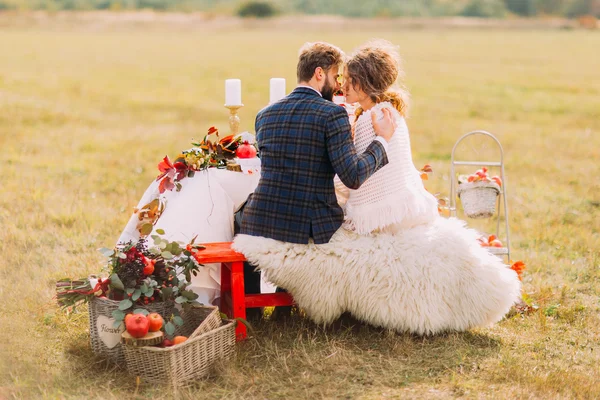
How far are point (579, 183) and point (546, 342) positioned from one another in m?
5.73

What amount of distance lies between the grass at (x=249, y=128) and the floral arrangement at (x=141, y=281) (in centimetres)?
37

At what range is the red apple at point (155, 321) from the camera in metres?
3.82

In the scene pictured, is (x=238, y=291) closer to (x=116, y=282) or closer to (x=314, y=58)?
(x=116, y=282)

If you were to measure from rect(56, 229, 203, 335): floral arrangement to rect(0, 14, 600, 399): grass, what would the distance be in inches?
14.5

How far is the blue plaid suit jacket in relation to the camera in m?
4.14

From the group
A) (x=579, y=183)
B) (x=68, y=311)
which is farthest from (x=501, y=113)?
(x=68, y=311)

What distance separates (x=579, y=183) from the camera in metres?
9.75

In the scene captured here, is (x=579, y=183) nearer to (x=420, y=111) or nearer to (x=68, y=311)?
(x=68, y=311)

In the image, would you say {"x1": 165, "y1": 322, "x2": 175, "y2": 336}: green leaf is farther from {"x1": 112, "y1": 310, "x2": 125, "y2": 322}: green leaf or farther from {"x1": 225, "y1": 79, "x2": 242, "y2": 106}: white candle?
{"x1": 225, "y1": 79, "x2": 242, "y2": 106}: white candle

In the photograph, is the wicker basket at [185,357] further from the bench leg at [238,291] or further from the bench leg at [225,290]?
the bench leg at [225,290]

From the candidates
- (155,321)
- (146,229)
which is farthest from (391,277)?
(146,229)

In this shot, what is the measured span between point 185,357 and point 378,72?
1.96 metres

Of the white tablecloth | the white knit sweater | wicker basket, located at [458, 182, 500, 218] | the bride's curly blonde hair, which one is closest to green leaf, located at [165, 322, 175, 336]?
the white tablecloth

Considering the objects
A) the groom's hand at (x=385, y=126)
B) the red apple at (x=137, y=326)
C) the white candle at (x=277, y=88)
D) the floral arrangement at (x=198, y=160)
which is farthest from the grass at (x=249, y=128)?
the white candle at (x=277, y=88)
